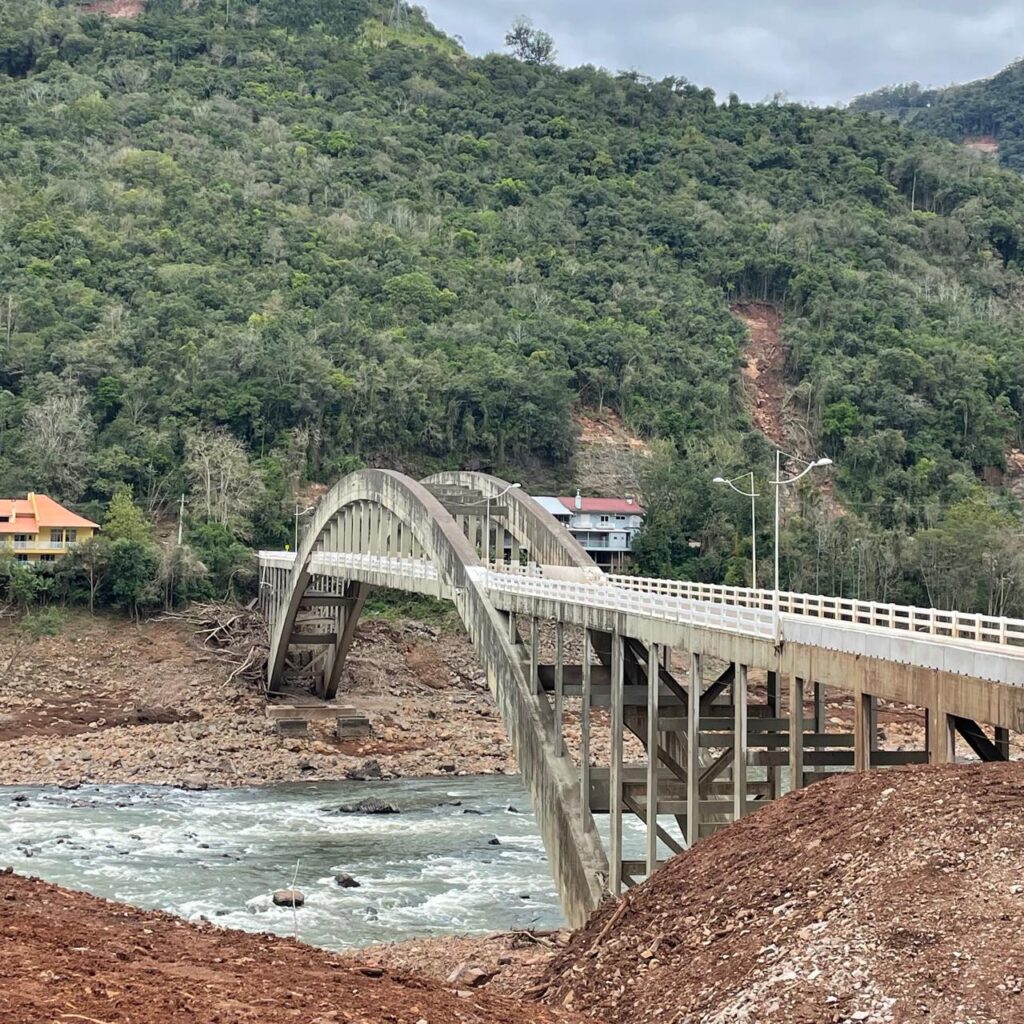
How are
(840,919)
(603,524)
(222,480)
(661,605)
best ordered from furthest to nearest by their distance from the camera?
(603,524)
(222,480)
(661,605)
(840,919)

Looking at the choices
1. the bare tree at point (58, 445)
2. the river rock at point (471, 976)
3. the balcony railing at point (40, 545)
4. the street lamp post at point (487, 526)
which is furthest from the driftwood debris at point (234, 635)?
the river rock at point (471, 976)

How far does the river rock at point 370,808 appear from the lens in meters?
48.2

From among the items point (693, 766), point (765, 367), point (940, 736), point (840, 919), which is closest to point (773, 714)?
point (693, 766)

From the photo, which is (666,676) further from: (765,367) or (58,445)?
(765,367)

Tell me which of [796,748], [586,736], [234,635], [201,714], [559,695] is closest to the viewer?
[796,748]

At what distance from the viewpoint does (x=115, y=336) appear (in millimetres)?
99000

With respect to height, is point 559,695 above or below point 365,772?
above

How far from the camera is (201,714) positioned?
66.3m

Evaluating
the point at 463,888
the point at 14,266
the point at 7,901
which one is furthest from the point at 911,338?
the point at 7,901

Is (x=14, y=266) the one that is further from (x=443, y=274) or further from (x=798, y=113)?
(x=798, y=113)

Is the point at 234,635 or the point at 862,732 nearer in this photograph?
the point at 862,732

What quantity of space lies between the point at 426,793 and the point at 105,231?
79795 mm

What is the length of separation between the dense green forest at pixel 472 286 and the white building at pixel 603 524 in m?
1.52

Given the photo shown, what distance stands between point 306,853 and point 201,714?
89.2 feet
